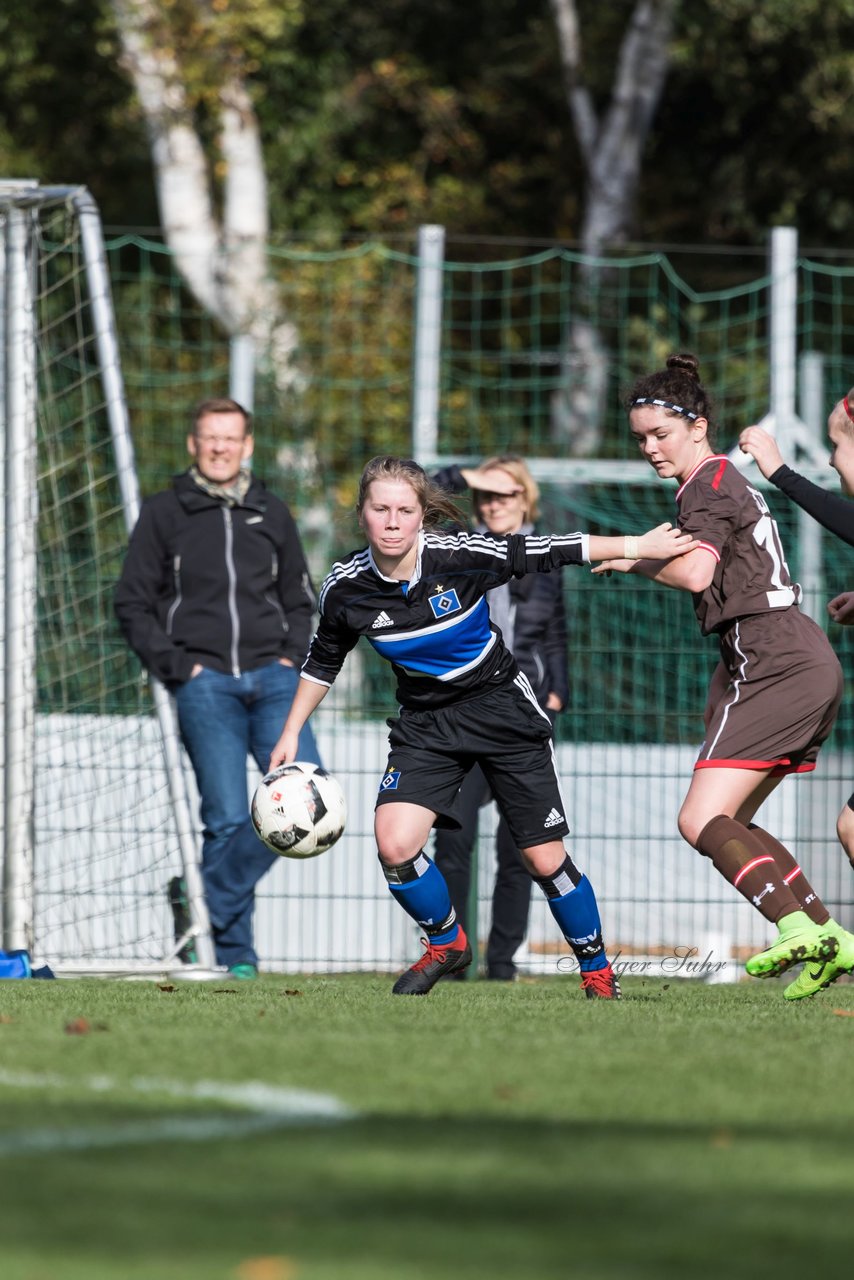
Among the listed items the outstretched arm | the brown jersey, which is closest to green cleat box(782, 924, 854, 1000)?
the brown jersey

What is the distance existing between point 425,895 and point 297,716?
0.71m

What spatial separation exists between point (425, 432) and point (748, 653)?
4947mm

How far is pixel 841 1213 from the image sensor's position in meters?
3.10

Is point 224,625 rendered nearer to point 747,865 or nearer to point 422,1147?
point 747,865

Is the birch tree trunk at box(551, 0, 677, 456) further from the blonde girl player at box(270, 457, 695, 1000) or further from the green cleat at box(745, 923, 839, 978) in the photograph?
the green cleat at box(745, 923, 839, 978)

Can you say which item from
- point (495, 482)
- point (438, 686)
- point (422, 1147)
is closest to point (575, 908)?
point (438, 686)

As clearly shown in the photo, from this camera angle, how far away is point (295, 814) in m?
6.58

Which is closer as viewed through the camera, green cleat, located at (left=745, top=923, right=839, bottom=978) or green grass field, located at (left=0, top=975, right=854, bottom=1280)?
green grass field, located at (left=0, top=975, right=854, bottom=1280)

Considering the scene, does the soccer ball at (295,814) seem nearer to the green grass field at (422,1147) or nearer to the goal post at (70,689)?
the green grass field at (422,1147)

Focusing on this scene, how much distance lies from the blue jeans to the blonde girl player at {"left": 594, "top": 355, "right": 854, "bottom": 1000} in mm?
2426

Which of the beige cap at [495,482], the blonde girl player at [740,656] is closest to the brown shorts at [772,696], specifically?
the blonde girl player at [740,656]

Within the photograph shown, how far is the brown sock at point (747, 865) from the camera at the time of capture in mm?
6082

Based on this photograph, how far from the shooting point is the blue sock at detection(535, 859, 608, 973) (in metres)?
6.54

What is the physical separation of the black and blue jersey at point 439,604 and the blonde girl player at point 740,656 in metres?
0.39
